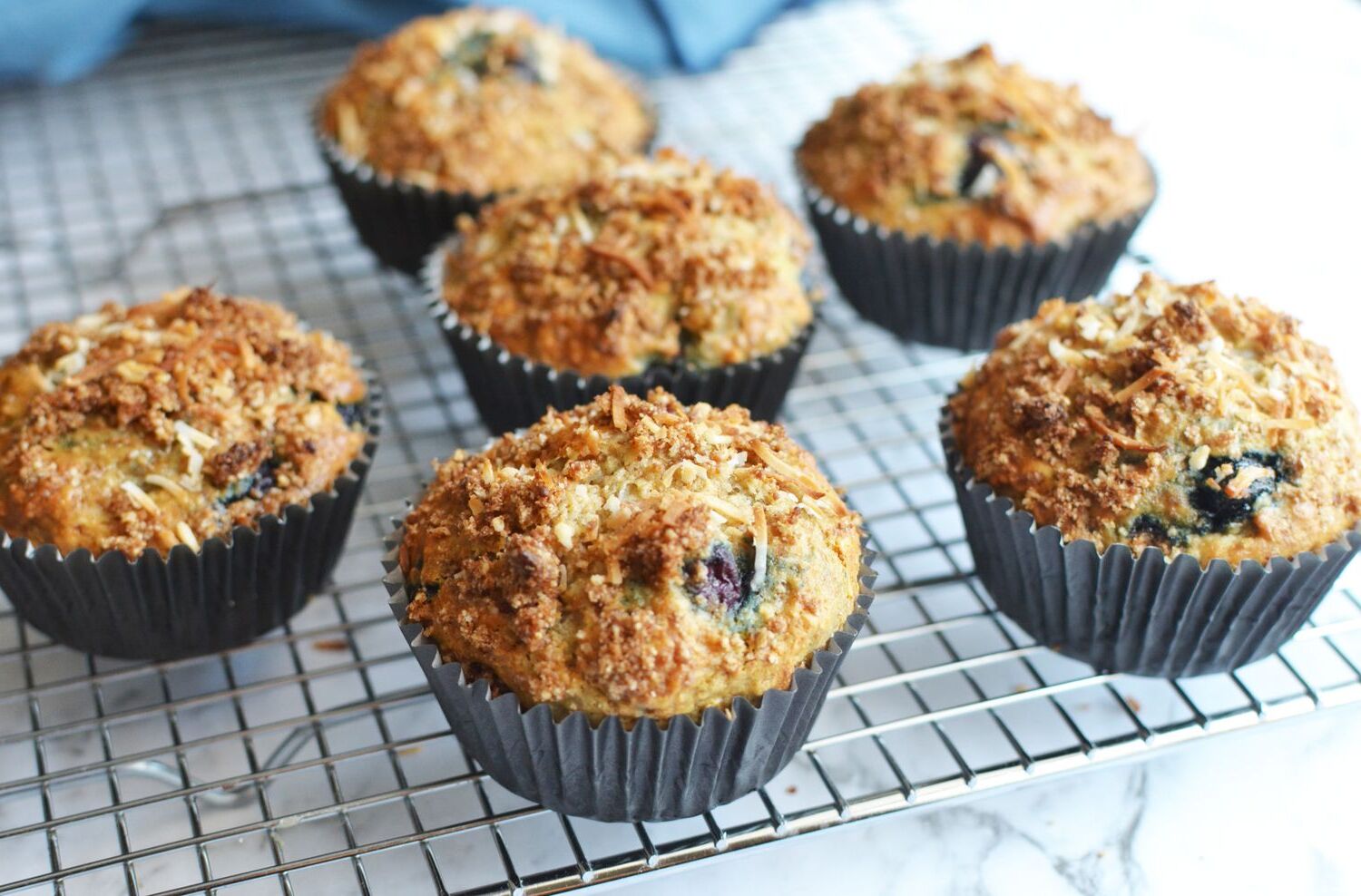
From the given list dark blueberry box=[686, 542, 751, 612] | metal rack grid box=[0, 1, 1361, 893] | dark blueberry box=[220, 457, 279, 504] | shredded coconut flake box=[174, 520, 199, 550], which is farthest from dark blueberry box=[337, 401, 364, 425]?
dark blueberry box=[686, 542, 751, 612]

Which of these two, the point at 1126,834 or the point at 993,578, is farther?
the point at 993,578

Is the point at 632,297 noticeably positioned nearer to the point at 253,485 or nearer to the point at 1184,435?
the point at 253,485

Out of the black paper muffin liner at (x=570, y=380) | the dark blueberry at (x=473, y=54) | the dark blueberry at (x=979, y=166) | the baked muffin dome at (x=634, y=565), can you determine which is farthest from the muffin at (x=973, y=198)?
the baked muffin dome at (x=634, y=565)

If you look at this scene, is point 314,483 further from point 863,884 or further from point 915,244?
point 915,244

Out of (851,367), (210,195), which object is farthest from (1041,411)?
(210,195)

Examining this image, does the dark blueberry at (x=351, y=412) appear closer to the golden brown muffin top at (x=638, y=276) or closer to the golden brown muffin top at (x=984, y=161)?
→ the golden brown muffin top at (x=638, y=276)

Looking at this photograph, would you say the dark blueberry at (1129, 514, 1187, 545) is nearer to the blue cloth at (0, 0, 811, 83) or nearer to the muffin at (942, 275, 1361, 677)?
the muffin at (942, 275, 1361, 677)
